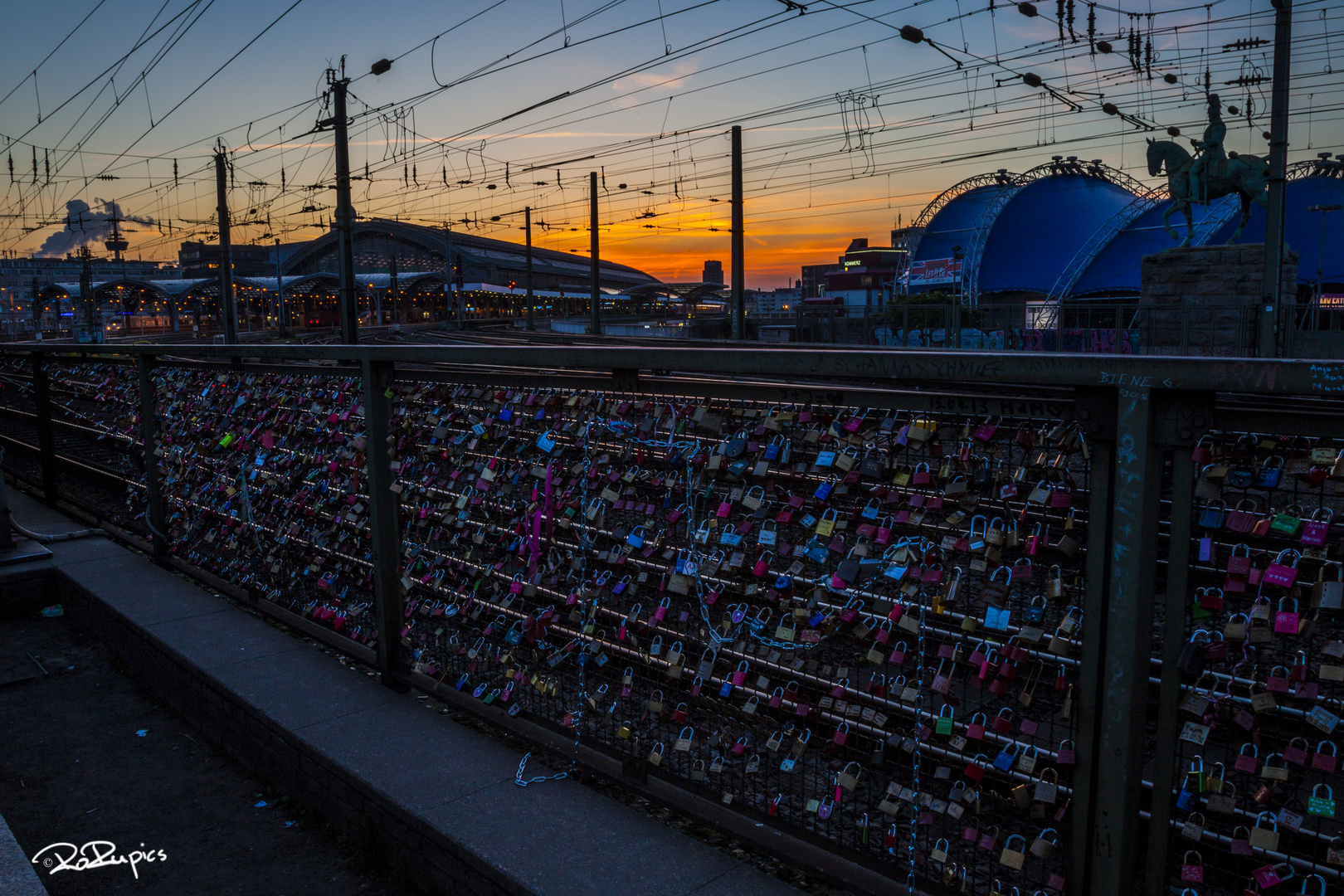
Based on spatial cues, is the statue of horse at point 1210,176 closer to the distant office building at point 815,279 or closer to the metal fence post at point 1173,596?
the metal fence post at point 1173,596

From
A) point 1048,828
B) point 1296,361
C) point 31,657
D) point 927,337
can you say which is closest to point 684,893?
point 1048,828

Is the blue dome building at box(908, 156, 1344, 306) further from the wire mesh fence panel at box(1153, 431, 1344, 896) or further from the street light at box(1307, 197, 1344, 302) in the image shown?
the wire mesh fence panel at box(1153, 431, 1344, 896)

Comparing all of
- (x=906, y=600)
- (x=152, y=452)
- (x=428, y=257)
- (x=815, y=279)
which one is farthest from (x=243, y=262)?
(x=906, y=600)

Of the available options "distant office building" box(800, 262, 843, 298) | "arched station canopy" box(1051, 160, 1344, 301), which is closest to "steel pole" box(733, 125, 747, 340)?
"arched station canopy" box(1051, 160, 1344, 301)

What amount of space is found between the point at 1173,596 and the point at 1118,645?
17cm

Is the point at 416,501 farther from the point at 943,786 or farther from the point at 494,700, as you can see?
the point at 943,786

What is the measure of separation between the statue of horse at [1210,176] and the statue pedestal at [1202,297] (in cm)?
81

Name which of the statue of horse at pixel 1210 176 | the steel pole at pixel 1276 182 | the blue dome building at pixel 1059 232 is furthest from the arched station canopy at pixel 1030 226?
the steel pole at pixel 1276 182

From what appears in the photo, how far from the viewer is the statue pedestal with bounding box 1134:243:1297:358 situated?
611 inches

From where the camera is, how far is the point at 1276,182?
10.9 meters

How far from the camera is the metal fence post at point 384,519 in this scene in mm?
4234

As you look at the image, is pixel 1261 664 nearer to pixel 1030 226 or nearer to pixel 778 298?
pixel 1030 226

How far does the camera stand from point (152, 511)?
22.5 feet

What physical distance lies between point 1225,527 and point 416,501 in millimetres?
3363
